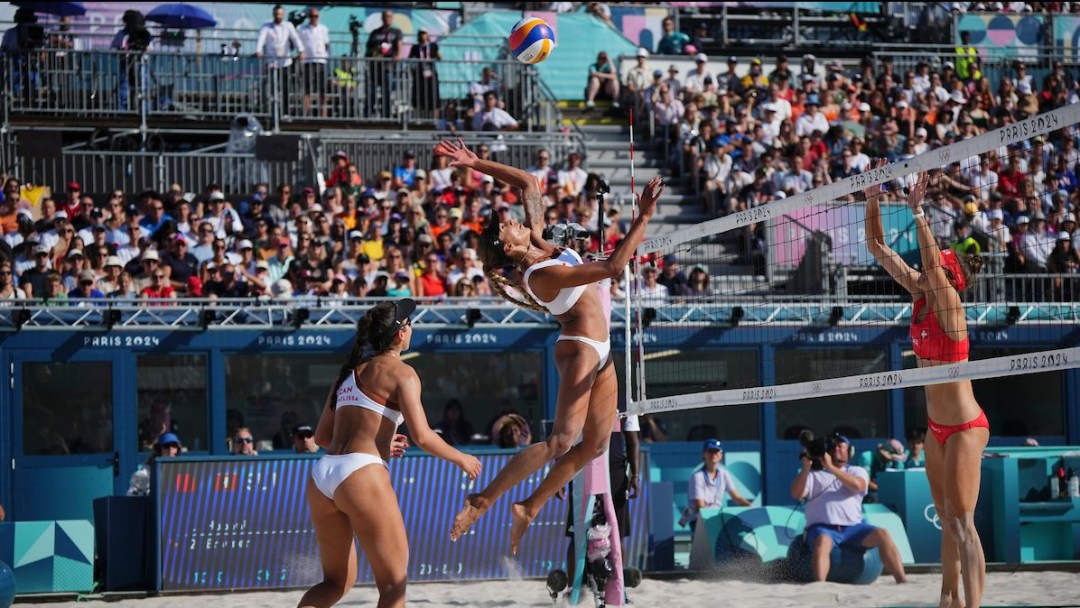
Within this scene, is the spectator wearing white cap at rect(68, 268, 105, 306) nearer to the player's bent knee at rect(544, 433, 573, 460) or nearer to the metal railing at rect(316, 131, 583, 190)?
the metal railing at rect(316, 131, 583, 190)

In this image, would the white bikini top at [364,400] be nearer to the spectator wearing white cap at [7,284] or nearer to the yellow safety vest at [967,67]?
the spectator wearing white cap at [7,284]

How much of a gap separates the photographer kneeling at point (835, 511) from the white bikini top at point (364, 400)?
17.6ft

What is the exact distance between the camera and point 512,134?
1684 centimetres

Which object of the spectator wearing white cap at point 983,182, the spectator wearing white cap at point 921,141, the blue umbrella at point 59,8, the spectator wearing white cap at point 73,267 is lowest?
the spectator wearing white cap at point 73,267

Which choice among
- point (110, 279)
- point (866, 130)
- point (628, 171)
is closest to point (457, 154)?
point (110, 279)

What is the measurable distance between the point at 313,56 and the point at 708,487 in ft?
27.6

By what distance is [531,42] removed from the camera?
28.9ft

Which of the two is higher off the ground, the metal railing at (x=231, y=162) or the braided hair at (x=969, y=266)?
the metal railing at (x=231, y=162)

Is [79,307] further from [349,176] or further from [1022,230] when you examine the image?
[1022,230]

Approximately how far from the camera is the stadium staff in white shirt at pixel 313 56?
1744cm

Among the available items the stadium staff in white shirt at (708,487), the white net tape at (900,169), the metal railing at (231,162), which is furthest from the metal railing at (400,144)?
the white net tape at (900,169)

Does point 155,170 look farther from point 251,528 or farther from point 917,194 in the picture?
point 917,194

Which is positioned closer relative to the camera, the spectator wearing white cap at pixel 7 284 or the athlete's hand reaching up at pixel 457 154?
the athlete's hand reaching up at pixel 457 154

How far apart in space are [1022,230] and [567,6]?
27.8ft
